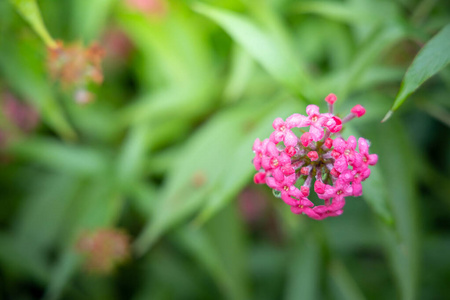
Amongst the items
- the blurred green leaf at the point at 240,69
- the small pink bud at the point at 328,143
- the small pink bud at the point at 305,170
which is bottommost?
the small pink bud at the point at 305,170

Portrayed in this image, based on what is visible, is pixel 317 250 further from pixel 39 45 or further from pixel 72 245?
pixel 39 45

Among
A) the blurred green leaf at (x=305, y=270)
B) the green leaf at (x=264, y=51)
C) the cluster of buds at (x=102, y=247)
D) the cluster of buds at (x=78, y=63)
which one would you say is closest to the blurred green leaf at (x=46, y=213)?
the cluster of buds at (x=102, y=247)

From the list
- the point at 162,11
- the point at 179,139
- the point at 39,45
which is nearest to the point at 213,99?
the point at 179,139

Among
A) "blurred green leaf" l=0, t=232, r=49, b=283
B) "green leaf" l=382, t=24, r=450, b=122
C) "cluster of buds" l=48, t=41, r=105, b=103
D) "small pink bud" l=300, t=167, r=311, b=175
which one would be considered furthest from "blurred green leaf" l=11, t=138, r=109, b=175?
"green leaf" l=382, t=24, r=450, b=122

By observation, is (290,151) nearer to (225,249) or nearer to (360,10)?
(360,10)

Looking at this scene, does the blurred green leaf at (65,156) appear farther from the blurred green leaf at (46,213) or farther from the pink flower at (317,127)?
the pink flower at (317,127)

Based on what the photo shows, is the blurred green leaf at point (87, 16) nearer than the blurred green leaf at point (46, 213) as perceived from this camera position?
Yes
